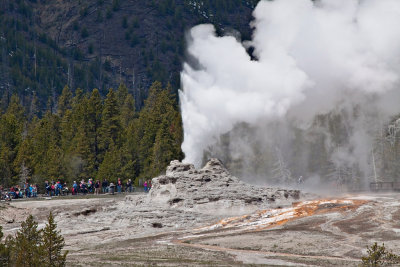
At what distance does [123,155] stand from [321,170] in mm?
26953

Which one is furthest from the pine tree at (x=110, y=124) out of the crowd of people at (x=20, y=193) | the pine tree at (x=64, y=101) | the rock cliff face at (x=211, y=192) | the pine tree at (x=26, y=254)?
the pine tree at (x=26, y=254)

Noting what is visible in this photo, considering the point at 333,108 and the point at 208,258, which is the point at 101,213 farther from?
the point at 333,108

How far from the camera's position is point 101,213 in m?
57.9

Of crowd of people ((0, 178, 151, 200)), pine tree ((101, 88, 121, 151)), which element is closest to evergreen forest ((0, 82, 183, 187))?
pine tree ((101, 88, 121, 151))

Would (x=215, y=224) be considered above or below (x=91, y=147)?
below

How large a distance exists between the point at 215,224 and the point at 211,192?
284 inches

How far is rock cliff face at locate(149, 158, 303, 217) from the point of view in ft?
186

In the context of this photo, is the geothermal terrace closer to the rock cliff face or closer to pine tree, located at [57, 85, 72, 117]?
the rock cliff face

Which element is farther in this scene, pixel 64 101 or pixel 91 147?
pixel 64 101

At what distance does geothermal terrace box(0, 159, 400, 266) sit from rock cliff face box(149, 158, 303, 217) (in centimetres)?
8

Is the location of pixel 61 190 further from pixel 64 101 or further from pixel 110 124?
pixel 64 101

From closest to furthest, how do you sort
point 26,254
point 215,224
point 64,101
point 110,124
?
point 26,254 → point 215,224 → point 110,124 → point 64,101

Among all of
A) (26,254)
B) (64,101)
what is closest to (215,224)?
(26,254)

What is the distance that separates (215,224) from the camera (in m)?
51.4
